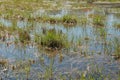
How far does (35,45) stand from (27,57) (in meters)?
2.03

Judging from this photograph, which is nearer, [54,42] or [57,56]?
[57,56]

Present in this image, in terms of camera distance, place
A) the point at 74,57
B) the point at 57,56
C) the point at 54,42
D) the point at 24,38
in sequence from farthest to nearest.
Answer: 1. the point at 24,38
2. the point at 54,42
3. the point at 57,56
4. the point at 74,57

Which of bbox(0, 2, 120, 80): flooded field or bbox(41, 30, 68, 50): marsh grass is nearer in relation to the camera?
bbox(0, 2, 120, 80): flooded field

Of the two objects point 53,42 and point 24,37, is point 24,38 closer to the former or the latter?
point 24,37

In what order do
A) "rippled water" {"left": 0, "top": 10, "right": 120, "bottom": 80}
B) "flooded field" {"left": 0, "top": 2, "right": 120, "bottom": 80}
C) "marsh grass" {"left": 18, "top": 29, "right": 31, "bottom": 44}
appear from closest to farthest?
"flooded field" {"left": 0, "top": 2, "right": 120, "bottom": 80}, "rippled water" {"left": 0, "top": 10, "right": 120, "bottom": 80}, "marsh grass" {"left": 18, "top": 29, "right": 31, "bottom": 44}

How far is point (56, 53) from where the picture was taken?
459 inches

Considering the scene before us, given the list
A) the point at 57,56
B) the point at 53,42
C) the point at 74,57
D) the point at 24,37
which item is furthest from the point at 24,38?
the point at 74,57

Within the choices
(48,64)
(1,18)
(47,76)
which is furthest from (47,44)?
(1,18)

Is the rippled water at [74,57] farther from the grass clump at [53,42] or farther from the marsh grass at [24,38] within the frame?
the marsh grass at [24,38]

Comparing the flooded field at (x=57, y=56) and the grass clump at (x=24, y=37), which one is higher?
the grass clump at (x=24, y=37)

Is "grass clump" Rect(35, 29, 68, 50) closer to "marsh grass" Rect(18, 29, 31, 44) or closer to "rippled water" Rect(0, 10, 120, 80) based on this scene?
"rippled water" Rect(0, 10, 120, 80)

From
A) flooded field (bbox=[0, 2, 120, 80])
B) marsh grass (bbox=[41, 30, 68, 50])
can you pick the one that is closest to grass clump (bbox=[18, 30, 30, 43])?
flooded field (bbox=[0, 2, 120, 80])

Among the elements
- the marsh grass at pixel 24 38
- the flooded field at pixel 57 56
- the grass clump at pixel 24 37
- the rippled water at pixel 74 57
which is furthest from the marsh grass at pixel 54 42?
the grass clump at pixel 24 37

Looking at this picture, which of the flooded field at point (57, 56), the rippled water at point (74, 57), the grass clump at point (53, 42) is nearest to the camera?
the flooded field at point (57, 56)
